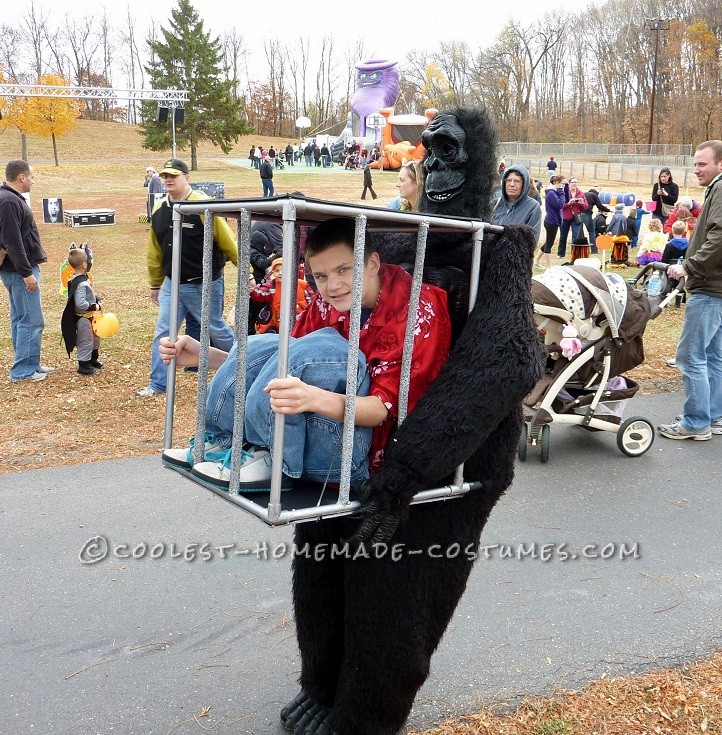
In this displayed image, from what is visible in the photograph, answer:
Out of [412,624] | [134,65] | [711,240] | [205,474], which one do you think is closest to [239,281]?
[205,474]

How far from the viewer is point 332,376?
1.77 m

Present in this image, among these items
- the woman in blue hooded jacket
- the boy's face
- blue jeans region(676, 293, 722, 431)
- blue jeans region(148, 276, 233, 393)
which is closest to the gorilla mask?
the boy's face

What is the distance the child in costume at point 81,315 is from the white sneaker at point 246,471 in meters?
5.66

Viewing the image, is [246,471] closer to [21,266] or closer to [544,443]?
[544,443]

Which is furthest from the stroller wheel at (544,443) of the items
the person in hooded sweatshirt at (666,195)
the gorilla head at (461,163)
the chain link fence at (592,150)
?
the chain link fence at (592,150)

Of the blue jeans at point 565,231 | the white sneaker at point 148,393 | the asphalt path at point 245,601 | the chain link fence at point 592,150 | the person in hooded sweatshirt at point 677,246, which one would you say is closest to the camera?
the asphalt path at point 245,601

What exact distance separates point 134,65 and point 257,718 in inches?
3243

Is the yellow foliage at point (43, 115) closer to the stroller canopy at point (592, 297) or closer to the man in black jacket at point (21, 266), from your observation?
the man in black jacket at point (21, 266)

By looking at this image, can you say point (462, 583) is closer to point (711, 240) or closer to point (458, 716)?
point (458, 716)

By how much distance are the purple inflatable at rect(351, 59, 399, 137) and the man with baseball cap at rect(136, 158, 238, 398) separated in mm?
37192

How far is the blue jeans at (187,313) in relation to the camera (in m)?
6.09

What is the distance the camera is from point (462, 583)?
7.36 feet

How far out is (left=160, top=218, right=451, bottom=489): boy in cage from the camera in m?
1.77

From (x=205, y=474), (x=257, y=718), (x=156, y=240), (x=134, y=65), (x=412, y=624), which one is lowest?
(x=257, y=718)
